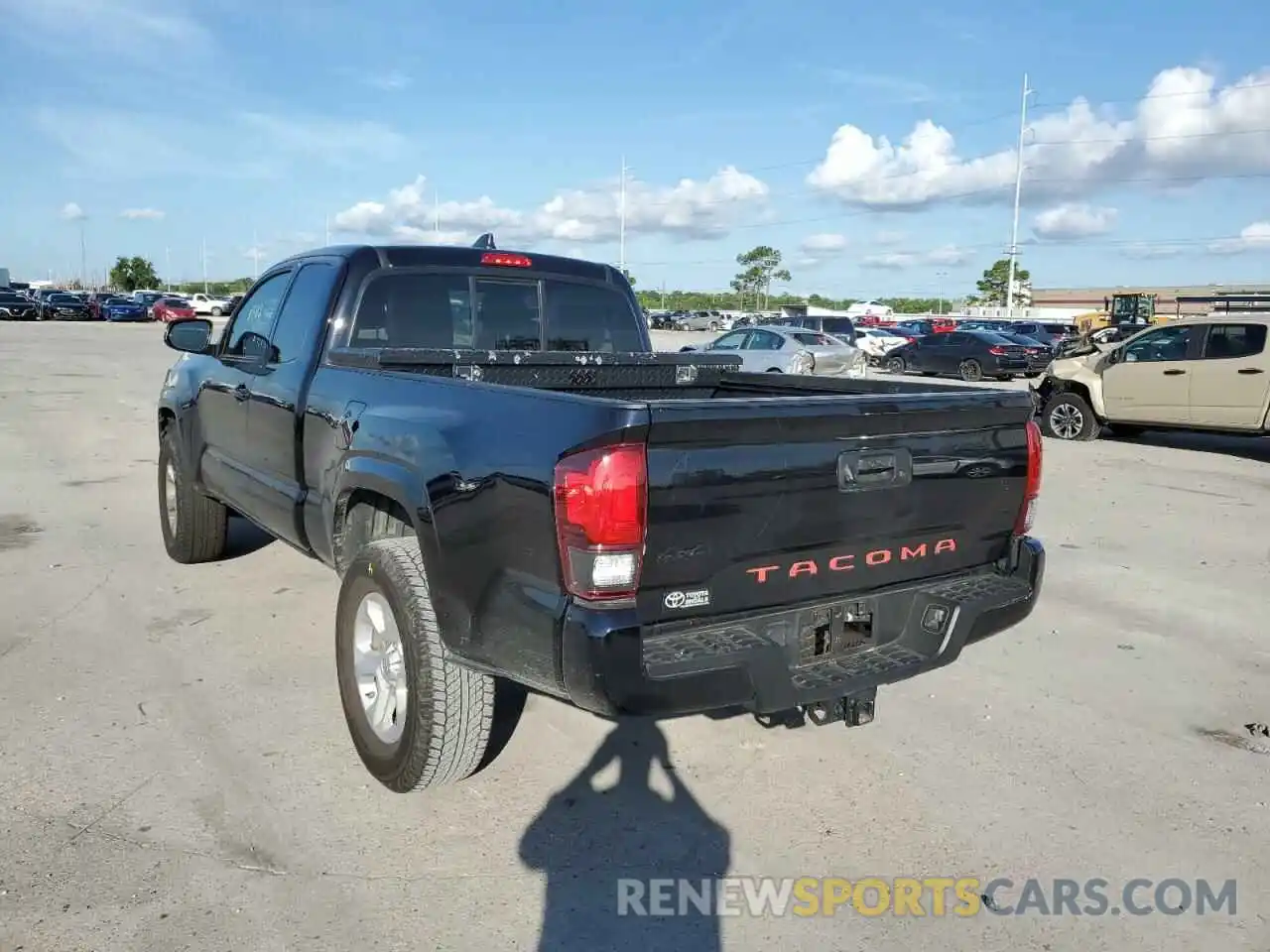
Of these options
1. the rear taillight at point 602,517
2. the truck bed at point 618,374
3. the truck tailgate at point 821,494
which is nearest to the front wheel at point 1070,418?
the truck bed at point 618,374

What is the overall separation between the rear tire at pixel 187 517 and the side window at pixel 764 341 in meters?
17.5

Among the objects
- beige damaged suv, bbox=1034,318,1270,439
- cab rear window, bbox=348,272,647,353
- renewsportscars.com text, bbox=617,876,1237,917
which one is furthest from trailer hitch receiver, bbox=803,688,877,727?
beige damaged suv, bbox=1034,318,1270,439

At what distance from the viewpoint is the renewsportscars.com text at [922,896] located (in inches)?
115

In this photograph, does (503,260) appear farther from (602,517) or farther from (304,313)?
(602,517)

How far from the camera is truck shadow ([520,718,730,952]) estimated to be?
9.17 ft

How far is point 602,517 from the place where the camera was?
8.60ft

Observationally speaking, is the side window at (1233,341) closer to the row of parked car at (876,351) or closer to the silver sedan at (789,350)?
the row of parked car at (876,351)

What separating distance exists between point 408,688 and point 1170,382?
40.4 feet

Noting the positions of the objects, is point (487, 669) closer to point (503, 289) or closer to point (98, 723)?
point (98, 723)

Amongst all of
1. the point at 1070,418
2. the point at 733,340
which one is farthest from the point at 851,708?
the point at 733,340

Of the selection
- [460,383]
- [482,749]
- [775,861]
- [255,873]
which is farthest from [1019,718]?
[255,873]

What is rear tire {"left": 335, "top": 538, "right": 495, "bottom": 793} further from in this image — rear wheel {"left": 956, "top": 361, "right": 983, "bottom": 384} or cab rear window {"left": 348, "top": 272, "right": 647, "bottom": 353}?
rear wheel {"left": 956, "top": 361, "right": 983, "bottom": 384}

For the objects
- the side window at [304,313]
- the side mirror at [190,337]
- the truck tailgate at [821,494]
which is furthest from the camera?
the side mirror at [190,337]

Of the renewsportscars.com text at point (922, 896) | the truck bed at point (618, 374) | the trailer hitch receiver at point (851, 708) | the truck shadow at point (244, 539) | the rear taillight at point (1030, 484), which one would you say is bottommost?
the renewsportscars.com text at point (922, 896)
